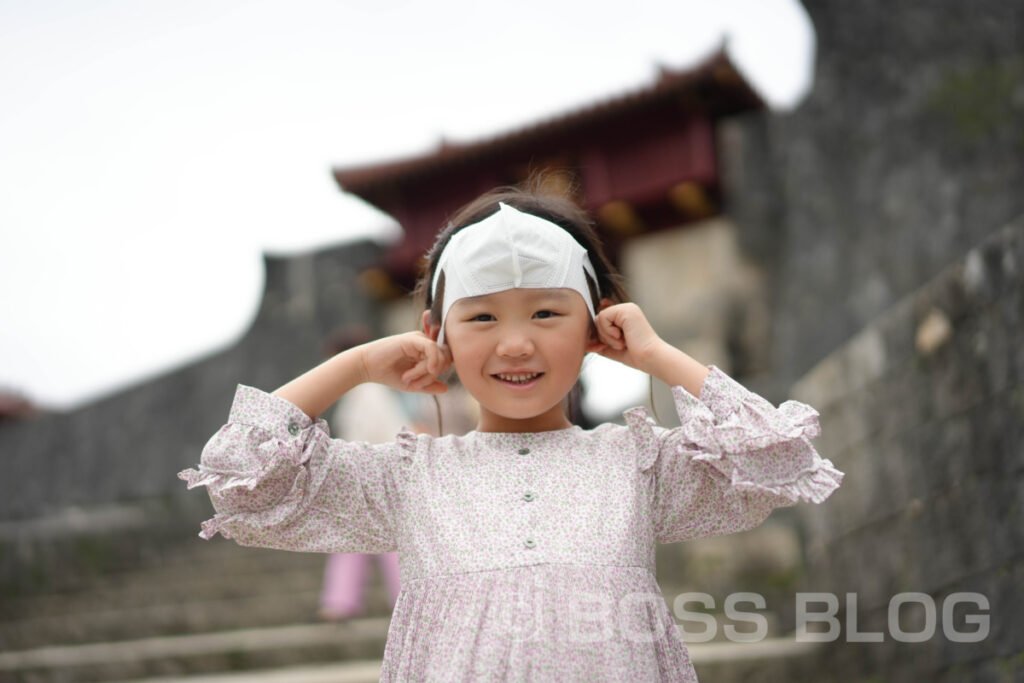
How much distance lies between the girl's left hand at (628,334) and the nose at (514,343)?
0.19m

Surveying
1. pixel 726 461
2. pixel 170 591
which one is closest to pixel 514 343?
pixel 726 461

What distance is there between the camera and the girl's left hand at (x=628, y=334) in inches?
63.0

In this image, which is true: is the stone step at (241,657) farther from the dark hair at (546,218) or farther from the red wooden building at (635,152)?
the red wooden building at (635,152)

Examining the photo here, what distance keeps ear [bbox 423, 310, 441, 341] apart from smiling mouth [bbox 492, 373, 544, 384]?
212 millimetres

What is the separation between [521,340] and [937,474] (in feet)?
6.47

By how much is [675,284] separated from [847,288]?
10.5 feet

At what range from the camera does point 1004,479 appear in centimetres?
241

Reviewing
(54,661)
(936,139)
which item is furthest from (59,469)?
(936,139)

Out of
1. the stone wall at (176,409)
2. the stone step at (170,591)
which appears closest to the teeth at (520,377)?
the stone step at (170,591)

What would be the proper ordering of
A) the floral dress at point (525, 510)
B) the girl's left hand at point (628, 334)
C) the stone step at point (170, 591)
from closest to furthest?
the floral dress at point (525, 510)
the girl's left hand at point (628, 334)
the stone step at point (170, 591)

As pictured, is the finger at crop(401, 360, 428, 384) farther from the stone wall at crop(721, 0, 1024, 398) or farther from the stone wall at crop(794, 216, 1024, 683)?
the stone wall at crop(721, 0, 1024, 398)

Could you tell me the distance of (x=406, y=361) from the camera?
170 cm

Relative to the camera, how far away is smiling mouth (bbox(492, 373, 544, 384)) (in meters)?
1.54

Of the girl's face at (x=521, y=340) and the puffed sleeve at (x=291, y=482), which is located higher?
the girl's face at (x=521, y=340)
